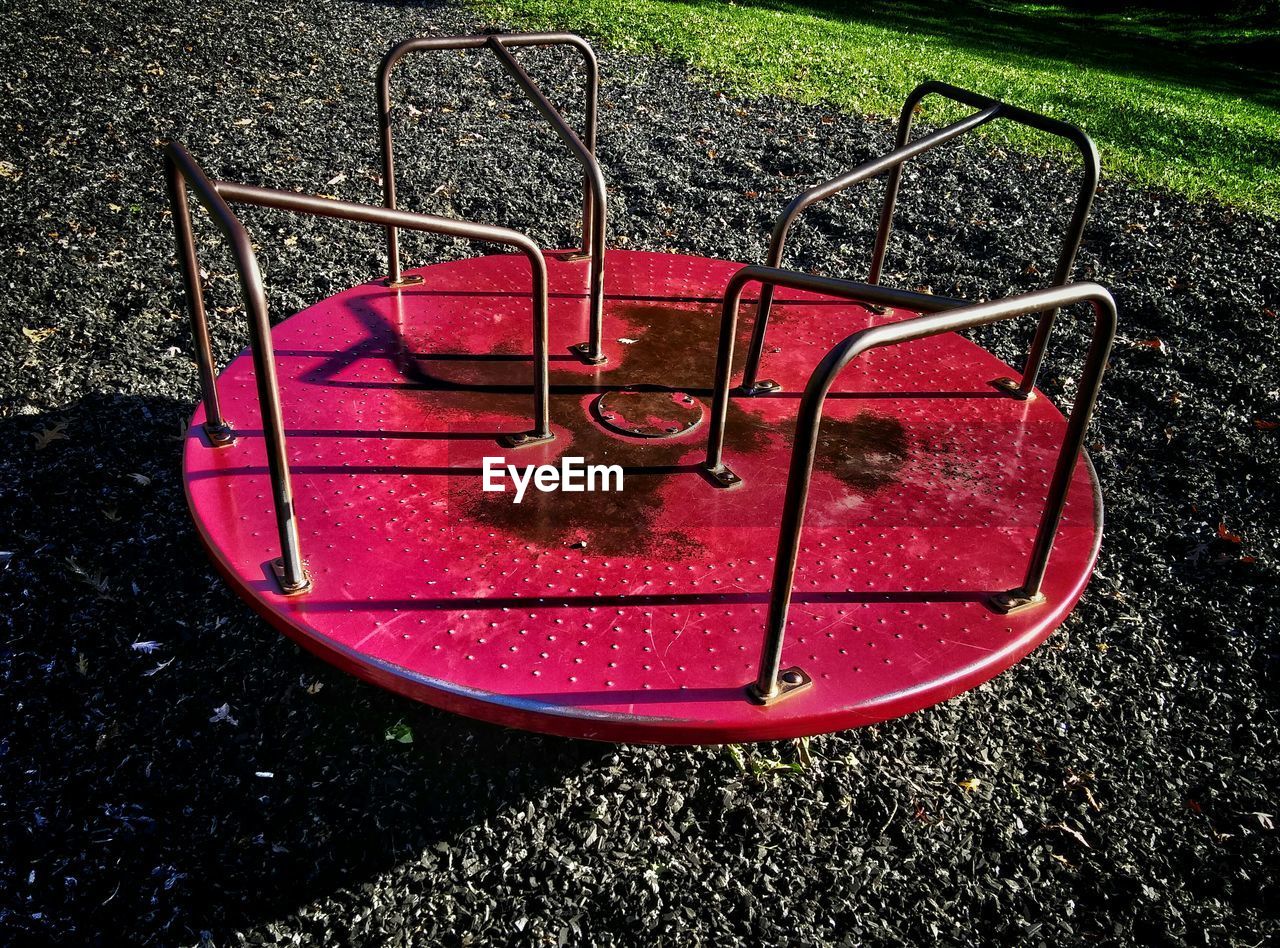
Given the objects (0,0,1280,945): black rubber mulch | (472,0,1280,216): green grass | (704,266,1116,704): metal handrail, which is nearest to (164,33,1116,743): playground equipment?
(704,266,1116,704): metal handrail

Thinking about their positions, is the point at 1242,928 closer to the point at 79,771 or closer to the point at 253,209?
the point at 79,771

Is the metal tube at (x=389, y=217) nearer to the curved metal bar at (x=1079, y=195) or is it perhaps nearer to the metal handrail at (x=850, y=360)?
the metal handrail at (x=850, y=360)

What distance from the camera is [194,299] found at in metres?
2.48

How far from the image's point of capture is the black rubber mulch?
7.80 feet

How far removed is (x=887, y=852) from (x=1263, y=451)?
9.81 ft

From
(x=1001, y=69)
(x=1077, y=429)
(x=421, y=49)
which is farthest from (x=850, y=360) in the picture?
(x=1001, y=69)

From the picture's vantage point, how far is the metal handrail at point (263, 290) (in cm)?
182

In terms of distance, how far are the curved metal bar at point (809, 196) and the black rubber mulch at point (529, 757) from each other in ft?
4.00

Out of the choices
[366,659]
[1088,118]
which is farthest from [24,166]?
[1088,118]

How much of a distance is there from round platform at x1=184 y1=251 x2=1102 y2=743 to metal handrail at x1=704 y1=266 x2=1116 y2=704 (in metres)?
0.08

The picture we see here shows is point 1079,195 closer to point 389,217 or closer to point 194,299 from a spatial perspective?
point 389,217

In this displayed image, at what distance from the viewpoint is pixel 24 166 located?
5715mm

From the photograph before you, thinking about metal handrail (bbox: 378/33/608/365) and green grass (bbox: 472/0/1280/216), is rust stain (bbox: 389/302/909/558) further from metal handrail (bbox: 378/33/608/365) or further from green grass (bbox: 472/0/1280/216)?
green grass (bbox: 472/0/1280/216)

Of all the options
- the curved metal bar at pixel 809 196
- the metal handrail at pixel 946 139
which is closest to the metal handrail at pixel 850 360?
the curved metal bar at pixel 809 196
